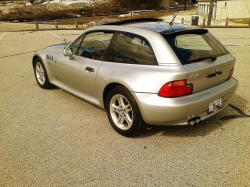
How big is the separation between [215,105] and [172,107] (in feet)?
2.59

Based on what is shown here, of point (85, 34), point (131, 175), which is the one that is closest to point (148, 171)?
point (131, 175)

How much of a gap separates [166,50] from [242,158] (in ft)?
5.19

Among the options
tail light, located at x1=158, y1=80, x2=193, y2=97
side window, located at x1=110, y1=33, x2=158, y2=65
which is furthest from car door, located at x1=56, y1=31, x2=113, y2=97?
tail light, located at x1=158, y1=80, x2=193, y2=97

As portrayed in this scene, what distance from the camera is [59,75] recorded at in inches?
184

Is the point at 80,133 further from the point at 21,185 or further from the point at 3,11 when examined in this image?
the point at 3,11

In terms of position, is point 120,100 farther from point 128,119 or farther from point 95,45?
point 95,45

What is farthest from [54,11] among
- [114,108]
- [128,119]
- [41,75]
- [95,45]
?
[128,119]

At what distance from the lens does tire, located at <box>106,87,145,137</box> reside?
3.21 m

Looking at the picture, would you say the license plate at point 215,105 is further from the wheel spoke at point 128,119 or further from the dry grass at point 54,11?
the dry grass at point 54,11

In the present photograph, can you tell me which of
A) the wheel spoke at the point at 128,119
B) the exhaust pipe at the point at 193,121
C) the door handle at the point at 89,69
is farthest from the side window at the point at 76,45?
the exhaust pipe at the point at 193,121

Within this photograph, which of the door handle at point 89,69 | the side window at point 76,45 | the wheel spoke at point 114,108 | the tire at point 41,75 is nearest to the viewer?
the wheel spoke at point 114,108

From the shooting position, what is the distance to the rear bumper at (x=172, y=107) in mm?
2965

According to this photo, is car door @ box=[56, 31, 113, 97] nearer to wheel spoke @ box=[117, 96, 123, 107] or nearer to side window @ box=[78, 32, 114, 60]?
side window @ box=[78, 32, 114, 60]

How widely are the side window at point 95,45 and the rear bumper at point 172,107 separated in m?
1.05
